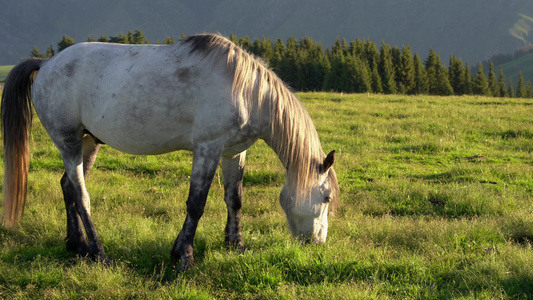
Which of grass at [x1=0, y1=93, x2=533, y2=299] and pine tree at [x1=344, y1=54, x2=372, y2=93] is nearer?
grass at [x1=0, y1=93, x2=533, y2=299]

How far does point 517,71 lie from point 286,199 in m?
194

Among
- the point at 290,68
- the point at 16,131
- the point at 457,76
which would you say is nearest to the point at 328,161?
the point at 16,131

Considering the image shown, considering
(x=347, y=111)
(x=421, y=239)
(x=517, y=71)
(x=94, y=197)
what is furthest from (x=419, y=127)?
(x=517, y=71)

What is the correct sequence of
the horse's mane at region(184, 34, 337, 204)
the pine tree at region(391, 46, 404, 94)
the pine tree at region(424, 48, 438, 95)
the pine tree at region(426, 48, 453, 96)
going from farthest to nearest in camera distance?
1. the pine tree at region(424, 48, 438, 95)
2. the pine tree at region(391, 46, 404, 94)
3. the pine tree at region(426, 48, 453, 96)
4. the horse's mane at region(184, 34, 337, 204)

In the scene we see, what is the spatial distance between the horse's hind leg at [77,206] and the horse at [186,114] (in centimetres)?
1

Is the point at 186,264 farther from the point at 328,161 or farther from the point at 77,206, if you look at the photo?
the point at 328,161

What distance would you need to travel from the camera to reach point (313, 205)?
17.5 ft

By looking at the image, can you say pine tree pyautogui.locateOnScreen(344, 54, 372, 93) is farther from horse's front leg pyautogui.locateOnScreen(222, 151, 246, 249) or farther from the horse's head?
the horse's head

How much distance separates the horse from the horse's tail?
328 mm

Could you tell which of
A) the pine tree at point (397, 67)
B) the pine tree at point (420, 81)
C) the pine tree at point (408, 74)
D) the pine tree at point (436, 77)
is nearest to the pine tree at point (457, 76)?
the pine tree at point (436, 77)

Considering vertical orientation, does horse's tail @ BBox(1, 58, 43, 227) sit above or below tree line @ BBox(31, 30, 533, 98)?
below

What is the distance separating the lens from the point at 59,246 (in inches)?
228

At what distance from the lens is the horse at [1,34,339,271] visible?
5035 mm

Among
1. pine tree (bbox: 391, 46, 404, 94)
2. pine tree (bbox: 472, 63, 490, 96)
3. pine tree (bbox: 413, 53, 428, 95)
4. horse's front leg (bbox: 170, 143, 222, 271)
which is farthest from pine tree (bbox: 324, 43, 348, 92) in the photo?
horse's front leg (bbox: 170, 143, 222, 271)
